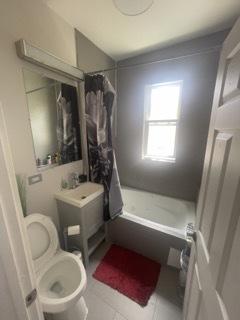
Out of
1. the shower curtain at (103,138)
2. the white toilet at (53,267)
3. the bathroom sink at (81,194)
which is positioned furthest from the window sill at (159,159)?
the white toilet at (53,267)

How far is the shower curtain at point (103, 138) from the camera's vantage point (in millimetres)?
1666

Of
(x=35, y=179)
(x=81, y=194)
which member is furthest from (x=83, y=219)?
(x=35, y=179)

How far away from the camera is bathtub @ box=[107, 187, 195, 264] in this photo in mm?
1580

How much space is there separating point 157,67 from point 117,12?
3.00 ft

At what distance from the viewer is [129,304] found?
4.35ft

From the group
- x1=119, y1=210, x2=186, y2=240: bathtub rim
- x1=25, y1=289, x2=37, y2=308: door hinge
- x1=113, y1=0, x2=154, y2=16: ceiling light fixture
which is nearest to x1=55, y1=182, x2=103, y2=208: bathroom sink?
x1=119, y1=210, x2=186, y2=240: bathtub rim

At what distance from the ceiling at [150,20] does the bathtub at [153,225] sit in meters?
2.12

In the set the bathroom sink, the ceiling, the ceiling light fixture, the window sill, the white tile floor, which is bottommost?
the white tile floor

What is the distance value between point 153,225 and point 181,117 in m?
1.52

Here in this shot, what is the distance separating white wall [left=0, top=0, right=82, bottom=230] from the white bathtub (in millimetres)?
978

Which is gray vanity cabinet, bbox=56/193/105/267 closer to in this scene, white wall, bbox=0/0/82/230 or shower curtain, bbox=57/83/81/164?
white wall, bbox=0/0/82/230

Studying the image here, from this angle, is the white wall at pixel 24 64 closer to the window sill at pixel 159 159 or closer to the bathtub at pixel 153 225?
the bathtub at pixel 153 225

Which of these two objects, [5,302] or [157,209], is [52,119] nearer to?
[5,302]

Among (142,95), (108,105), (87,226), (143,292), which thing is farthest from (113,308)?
(142,95)
